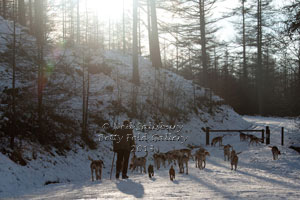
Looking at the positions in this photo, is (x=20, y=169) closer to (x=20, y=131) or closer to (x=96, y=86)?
(x=20, y=131)

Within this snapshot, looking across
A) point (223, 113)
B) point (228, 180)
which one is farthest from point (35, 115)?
point (223, 113)

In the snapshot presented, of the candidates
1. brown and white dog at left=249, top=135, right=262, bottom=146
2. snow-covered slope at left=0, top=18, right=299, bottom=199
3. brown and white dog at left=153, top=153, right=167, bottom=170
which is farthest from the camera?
brown and white dog at left=249, top=135, right=262, bottom=146

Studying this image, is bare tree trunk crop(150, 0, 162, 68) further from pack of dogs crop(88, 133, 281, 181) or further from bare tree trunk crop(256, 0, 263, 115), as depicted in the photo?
bare tree trunk crop(256, 0, 263, 115)

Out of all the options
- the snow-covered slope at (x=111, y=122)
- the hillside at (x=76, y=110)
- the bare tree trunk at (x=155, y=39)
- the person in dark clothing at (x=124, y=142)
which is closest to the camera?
the snow-covered slope at (x=111, y=122)

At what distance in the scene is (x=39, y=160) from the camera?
11.0m

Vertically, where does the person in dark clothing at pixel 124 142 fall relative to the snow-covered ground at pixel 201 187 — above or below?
above

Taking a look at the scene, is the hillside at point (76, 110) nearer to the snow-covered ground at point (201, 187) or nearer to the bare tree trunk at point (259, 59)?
the snow-covered ground at point (201, 187)

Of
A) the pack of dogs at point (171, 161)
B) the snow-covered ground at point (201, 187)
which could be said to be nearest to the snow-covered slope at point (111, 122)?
the snow-covered ground at point (201, 187)

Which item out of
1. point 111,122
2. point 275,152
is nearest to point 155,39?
point 111,122

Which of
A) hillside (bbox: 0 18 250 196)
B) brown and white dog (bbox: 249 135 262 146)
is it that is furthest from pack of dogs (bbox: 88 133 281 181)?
brown and white dog (bbox: 249 135 262 146)

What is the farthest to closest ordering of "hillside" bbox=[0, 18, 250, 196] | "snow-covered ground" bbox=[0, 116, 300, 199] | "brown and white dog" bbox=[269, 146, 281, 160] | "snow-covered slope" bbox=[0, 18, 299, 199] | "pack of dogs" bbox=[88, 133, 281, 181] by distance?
"brown and white dog" bbox=[269, 146, 281, 160] < "hillside" bbox=[0, 18, 250, 196] < "pack of dogs" bbox=[88, 133, 281, 181] < "snow-covered slope" bbox=[0, 18, 299, 199] < "snow-covered ground" bbox=[0, 116, 300, 199]

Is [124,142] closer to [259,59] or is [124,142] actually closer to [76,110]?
[76,110]

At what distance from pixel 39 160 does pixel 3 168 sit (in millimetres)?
1713

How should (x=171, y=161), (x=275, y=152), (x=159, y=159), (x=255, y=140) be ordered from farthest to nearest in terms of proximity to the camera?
(x=255, y=140) → (x=171, y=161) → (x=275, y=152) → (x=159, y=159)
